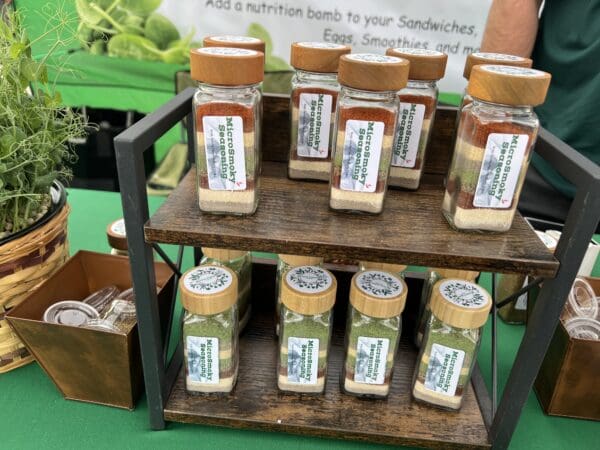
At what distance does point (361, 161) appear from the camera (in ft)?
1.93

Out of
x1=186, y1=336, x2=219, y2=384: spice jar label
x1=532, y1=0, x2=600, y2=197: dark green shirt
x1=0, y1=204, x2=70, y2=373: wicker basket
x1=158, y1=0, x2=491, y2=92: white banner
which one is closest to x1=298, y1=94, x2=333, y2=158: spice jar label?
x1=186, y1=336, x2=219, y2=384: spice jar label

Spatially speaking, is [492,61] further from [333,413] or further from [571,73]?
[571,73]

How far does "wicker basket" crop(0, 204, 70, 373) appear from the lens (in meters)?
0.70

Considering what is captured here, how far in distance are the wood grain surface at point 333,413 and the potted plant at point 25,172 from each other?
286 mm

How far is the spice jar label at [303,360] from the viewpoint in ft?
2.27

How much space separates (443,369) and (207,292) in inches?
14.2

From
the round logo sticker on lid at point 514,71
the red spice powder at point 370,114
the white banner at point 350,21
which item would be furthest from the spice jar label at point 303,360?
the white banner at point 350,21

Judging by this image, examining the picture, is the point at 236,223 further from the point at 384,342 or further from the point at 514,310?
the point at 514,310

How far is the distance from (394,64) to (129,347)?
513 mm

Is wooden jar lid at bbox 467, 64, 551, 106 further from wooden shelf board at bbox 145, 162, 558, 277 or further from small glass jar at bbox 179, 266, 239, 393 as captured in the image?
small glass jar at bbox 179, 266, 239, 393

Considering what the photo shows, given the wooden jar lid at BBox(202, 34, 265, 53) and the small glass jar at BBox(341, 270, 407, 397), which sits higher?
the wooden jar lid at BBox(202, 34, 265, 53)

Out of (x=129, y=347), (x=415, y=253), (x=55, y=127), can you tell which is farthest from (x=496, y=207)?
(x=55, y=127)

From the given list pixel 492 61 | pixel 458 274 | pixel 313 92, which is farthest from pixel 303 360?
pixel 492 61

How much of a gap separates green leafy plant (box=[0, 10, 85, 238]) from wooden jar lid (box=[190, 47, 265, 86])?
0.30 m
